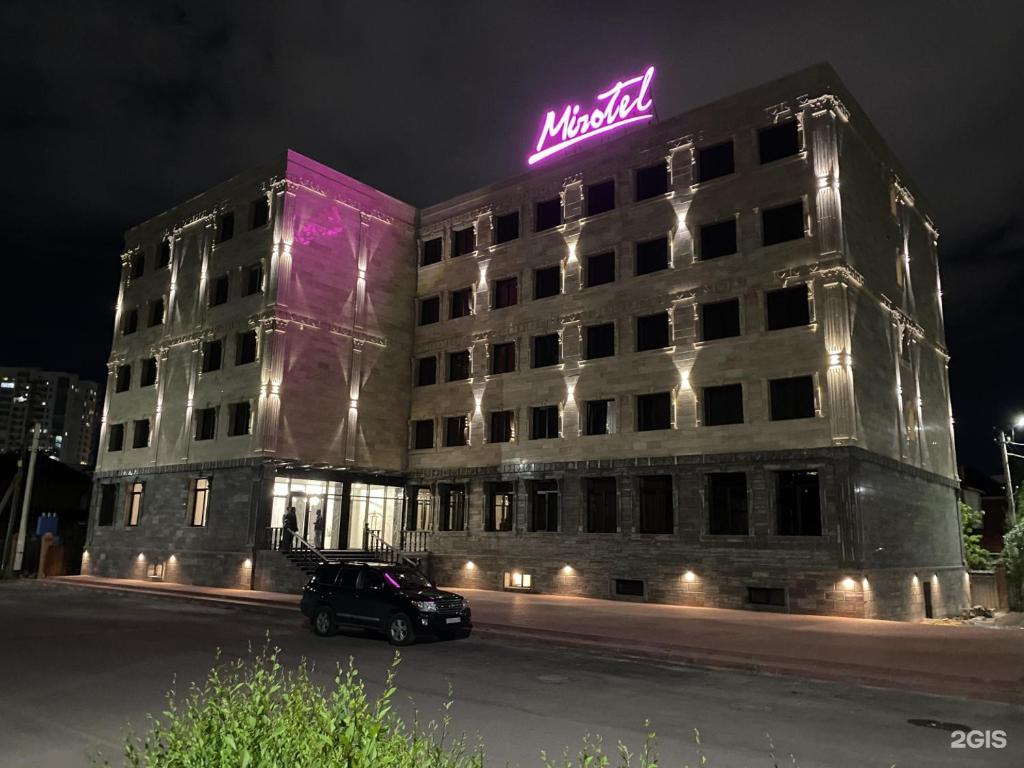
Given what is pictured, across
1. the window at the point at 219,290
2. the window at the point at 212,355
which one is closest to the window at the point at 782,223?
the window at the point at 219,290

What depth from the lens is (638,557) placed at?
30703 millimetres

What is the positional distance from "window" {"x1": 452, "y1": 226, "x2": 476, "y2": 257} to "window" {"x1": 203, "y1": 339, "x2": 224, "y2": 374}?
1302cm

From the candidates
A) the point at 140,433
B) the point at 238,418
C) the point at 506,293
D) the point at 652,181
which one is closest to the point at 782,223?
the point at 652,181

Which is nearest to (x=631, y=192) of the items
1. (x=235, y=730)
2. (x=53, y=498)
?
(x=235, y=730)

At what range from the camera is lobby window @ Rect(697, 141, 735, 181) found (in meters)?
31.8

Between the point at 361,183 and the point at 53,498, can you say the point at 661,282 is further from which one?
the point at 53,498

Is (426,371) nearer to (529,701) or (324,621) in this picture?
(324,621)

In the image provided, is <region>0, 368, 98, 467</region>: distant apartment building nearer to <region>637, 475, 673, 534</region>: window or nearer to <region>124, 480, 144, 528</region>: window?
<region>124, 480, 144, 528</region>: window

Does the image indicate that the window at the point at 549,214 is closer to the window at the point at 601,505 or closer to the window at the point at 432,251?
the window at the point at 432,251

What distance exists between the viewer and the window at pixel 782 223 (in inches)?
1152

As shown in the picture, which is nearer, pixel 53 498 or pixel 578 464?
pixel 578 464

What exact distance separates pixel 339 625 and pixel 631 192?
22866mm

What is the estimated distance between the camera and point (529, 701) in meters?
11.7

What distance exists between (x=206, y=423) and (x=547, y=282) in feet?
61.1
